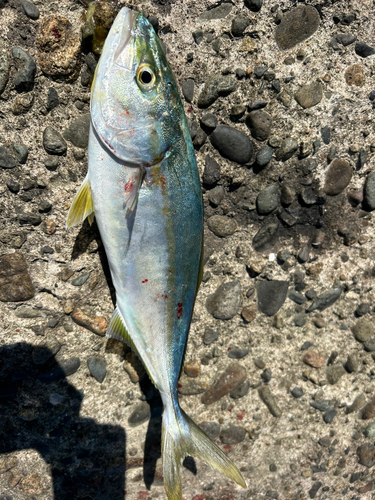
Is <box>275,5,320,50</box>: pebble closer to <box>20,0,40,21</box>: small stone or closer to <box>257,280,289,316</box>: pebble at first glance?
<box>20,0,40,21</box>: small stone

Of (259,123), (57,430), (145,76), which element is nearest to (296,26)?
(259,123)

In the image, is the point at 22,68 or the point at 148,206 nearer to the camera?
the point at 148,206

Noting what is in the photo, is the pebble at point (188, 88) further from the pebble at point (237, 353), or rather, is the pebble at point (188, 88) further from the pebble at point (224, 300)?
the pebble at point (237, 353)

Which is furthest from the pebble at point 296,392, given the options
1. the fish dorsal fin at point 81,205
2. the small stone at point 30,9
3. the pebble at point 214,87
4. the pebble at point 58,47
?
the small stone at point 30,9

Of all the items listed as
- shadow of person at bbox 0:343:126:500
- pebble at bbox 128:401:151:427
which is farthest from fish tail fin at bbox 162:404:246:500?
shadow of person at bbox 0:343:126:500

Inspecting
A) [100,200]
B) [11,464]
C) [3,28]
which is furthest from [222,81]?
[11,464]

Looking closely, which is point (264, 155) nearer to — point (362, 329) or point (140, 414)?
point (362, 329)
